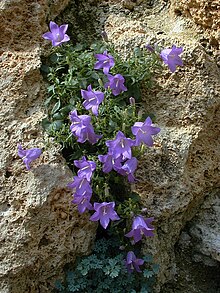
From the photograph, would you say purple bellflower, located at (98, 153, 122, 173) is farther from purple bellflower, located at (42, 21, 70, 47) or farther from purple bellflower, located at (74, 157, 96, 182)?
purple bellflower, located at (42, 21, 70, 47)

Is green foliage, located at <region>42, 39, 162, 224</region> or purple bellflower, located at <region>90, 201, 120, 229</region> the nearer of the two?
purple bellflower, located at <region>90, 201, 120, 229</region>

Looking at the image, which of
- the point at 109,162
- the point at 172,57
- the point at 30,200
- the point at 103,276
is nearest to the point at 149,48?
the point at 172,57

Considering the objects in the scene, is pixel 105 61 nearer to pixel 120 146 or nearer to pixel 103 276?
pixel 120 146

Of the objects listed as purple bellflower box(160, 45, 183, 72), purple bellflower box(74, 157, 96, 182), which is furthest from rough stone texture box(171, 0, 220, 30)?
purple bellflower box(74, 157, 96, 182)

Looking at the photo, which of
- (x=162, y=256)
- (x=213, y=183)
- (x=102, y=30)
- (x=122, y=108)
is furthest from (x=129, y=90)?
(x=162, y=256)

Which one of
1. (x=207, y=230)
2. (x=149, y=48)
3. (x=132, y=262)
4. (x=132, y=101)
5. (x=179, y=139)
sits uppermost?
(x=149, y=48)
